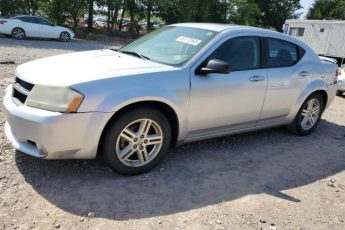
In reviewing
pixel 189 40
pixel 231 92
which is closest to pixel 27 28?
pixel 189 40

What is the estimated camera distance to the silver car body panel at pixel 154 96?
11.8 feet

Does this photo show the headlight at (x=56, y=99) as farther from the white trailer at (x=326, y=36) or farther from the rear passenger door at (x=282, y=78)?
the white trailer at (x=326, y=36)

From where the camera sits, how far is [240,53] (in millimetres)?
4875

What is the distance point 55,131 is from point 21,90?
0.71 m

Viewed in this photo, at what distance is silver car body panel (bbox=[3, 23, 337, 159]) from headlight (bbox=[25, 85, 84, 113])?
2.1 inches

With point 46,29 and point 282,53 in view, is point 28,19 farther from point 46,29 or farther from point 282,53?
point 282,53

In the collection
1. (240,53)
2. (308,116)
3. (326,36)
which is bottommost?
(308,116)

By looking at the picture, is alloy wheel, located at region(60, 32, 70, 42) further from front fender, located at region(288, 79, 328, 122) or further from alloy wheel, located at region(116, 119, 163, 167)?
alloy wheel, located at region(116, 119, 163, 167)

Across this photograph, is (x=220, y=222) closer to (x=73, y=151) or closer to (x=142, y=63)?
(x=73, y=151)

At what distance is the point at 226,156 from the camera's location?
4.97m

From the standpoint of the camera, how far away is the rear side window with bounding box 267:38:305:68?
5.23 meters

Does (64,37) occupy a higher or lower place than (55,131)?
lower

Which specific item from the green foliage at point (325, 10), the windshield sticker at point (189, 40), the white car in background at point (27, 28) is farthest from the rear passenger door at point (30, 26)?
the green foliage at point (325, 10)

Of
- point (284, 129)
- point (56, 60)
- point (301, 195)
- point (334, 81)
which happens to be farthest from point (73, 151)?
point (334, 81)
